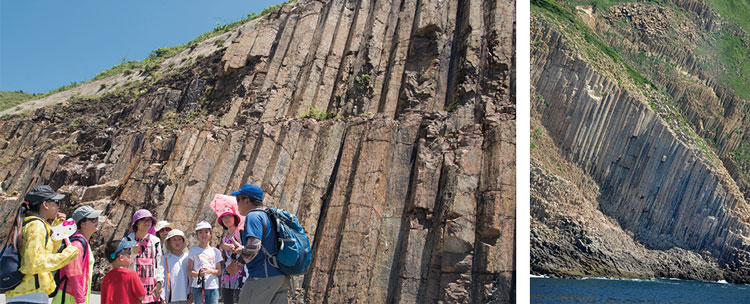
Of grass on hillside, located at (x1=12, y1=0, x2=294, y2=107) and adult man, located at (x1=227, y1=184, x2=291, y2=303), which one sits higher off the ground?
grass on hillside, located at (x1=12, y1=0, x2=294, y2=107)

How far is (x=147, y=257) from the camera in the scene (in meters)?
7.64

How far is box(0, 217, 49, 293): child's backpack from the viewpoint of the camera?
535cm

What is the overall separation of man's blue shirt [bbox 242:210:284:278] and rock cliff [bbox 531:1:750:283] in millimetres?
70090

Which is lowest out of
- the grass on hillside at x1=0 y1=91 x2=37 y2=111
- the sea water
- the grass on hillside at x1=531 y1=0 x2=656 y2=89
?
the sea water

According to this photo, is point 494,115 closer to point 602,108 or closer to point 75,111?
point 75,111

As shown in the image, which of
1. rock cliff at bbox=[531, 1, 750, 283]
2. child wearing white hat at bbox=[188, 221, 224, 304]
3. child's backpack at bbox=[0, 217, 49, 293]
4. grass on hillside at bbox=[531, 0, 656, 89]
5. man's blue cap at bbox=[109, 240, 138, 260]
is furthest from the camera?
grass on hillside at bbox=[531, 0, 656, 89]

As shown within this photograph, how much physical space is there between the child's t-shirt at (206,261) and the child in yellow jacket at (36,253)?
7.64ft

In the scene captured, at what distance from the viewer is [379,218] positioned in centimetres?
1313

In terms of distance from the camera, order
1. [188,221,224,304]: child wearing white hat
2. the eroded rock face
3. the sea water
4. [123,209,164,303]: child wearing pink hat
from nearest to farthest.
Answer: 1. [123,209,164,303]: child wearing pink hat
2. [188,221,224,304]: child wearing white hat
3. the eroded rock face
4. the sea water

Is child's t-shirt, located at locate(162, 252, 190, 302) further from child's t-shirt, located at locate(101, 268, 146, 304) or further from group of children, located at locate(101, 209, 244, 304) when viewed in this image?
child's t-shirt, located at locate(101, 268, 146, 304)

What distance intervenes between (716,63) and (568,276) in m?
61.0

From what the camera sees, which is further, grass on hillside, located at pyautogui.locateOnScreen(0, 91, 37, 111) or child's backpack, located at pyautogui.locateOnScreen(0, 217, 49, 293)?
grass on hillside, located at pyautogui.locateOnScreen(0, 91, 37, 111)

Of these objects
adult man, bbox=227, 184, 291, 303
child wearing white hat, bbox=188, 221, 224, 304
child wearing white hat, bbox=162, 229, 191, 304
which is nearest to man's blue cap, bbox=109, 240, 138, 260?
child wearing white hat, bbox=162, 229, 191, 304

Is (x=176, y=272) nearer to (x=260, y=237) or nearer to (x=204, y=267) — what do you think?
(x=204, y=267)
